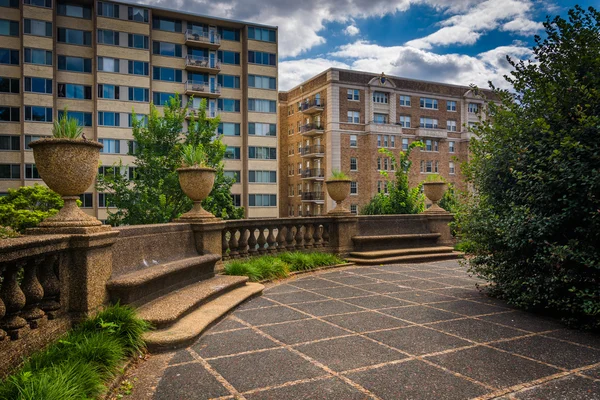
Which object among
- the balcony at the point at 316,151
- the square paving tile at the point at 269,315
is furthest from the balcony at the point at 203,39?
the square paving tile at the point at 269,315

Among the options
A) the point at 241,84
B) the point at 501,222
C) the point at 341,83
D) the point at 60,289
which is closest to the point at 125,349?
the point at 60,289

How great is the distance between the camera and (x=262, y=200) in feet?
166

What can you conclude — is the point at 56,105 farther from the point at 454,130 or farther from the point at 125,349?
the point at 454,130

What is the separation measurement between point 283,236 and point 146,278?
640cm

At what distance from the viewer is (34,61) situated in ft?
137

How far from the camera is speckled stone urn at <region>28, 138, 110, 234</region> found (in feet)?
17.9

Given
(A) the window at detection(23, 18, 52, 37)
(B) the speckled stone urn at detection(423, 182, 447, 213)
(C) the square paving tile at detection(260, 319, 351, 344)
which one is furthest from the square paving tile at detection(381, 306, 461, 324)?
(A) the window at detection(23, 18, 52, 37)

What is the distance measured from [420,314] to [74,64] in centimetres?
4560

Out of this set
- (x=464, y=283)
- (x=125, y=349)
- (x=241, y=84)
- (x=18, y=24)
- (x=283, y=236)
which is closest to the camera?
(x=125, y=349)

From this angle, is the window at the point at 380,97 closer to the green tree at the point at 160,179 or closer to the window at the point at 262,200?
the window at the point at 262,200

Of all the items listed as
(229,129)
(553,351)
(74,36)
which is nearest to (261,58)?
(229,129)

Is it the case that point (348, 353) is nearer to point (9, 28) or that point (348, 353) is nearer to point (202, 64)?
point (202, 64)

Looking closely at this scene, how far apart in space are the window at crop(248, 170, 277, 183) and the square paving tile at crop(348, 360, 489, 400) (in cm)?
4564

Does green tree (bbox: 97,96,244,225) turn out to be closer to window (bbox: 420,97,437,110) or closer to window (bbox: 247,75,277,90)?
window (bbox: 247,75,277,90)
